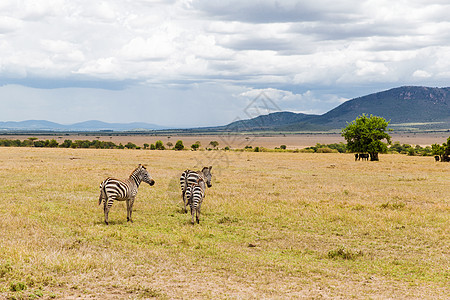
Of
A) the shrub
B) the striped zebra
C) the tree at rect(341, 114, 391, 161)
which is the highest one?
the tree at rect(341, 114, 391, 161)

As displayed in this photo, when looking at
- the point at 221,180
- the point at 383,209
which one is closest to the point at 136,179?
the point at 383,209

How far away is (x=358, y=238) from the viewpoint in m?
13.7

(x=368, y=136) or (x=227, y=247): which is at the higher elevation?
(x=368, y=136)

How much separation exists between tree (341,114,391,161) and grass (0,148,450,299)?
3801 centimetres

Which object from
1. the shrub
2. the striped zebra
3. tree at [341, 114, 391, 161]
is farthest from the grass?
tree at [341, 114, 391, 161]

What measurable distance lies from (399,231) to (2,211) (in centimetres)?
1476

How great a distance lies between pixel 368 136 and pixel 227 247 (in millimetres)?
52165

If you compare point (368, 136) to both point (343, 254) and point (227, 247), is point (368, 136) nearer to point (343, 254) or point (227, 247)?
point (343, 254)

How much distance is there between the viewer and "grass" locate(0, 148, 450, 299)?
8.91 metres

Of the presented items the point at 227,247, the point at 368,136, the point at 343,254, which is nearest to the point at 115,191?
the point at 227,247

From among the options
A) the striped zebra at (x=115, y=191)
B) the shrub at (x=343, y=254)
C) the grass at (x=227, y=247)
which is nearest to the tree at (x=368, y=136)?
the grass at (x=227, y=247)

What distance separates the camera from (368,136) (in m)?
59.9

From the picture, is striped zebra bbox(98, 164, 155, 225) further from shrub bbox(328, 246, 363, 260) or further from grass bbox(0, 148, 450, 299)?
shrub bbox(328, 246, 363, 260)

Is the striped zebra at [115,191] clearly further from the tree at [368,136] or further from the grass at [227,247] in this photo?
the tree at [368,136]
